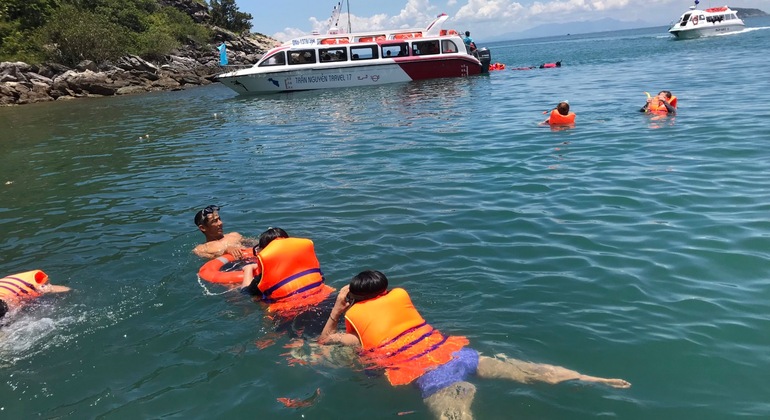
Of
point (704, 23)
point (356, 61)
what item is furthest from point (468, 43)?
point (704, 23)

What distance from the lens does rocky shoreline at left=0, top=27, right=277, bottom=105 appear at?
32094mm

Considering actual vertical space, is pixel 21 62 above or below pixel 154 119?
above

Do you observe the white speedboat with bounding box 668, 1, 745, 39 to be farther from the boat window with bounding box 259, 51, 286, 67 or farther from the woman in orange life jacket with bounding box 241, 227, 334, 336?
the woman in orange life jacket with bounding box 241, 227, 334, 336

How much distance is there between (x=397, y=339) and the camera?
419 cm

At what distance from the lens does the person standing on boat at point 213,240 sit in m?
6.73

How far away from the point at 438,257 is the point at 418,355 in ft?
8.18

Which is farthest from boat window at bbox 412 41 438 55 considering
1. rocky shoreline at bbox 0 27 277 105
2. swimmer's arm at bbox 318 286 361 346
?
swimmer's arm at bbox 318 286 361 346

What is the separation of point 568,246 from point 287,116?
15687mm

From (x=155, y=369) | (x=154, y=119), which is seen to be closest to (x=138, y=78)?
(x=154, y=119)

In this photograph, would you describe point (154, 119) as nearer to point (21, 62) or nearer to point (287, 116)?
point (287, 116)

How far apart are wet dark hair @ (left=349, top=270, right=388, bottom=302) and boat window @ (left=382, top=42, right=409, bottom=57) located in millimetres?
27501

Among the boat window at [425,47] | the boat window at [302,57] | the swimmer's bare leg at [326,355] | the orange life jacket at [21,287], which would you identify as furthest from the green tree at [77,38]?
the swimmer's bare leg at [326,355]

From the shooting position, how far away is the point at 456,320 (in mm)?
5102

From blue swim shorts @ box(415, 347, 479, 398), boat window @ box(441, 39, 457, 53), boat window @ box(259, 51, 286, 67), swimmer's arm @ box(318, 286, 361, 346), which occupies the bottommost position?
blue swim shorts @ box(415, 347, 479, 398)
